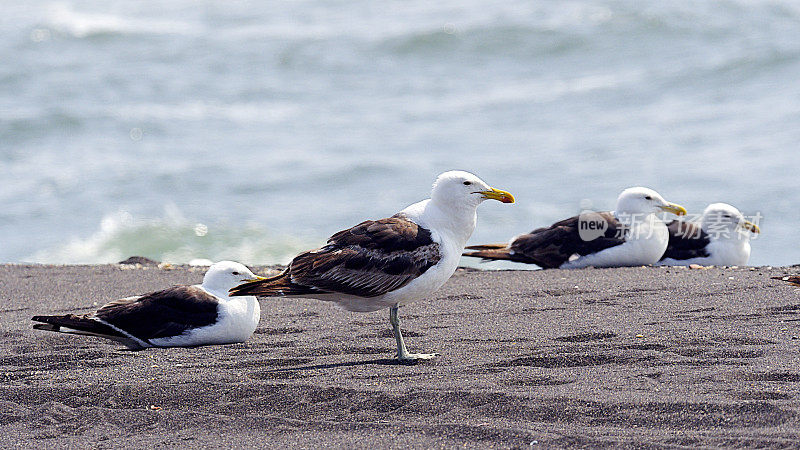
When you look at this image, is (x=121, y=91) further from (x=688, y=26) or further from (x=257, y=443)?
(x=257, y=443)

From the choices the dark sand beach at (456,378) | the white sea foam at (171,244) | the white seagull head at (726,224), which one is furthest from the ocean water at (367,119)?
the dark sand beach at (456,378)

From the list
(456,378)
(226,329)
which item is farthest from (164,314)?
(456,378)

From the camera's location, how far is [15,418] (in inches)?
193

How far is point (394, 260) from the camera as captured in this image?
579 centimetres

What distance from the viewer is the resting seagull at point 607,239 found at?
9.74 meters

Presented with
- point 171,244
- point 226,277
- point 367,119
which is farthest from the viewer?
point 367,119

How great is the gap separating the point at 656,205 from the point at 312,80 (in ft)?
46.8

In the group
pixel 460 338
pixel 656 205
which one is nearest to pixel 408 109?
pixel 656 205

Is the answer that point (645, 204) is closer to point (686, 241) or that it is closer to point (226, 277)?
point (686, 241)

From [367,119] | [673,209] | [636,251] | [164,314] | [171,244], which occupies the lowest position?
[164,314]

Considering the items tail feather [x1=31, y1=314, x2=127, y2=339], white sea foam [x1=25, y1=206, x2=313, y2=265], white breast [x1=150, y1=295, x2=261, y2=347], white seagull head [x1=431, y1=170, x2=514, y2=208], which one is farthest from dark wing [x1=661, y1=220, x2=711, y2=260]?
white sea foam [x1=25, y1=206, x2=313, y2=265]

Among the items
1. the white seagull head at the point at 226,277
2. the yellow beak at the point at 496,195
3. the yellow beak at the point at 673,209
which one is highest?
the yellow beak at the point at 673,209

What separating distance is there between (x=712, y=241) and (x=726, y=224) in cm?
40

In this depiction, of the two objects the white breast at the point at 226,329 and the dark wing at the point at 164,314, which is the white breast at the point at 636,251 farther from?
the dark wing at the point at 164,314
